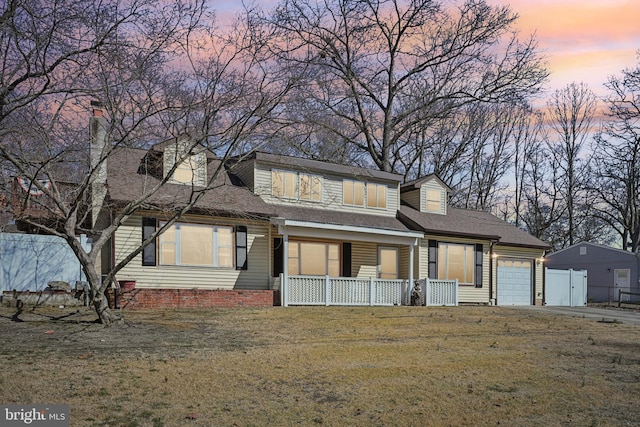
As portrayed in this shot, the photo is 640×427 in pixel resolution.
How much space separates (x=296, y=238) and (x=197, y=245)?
13.8 ft

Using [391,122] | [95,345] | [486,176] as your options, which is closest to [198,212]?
[95,345]

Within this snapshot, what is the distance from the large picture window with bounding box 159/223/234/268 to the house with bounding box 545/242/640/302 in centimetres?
2370

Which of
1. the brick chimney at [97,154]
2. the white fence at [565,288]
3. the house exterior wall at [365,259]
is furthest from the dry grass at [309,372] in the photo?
the white fence at [565,288]

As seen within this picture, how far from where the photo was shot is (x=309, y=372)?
986cm

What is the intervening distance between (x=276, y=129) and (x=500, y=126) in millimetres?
33193

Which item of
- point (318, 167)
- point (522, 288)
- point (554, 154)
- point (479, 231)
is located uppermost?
point (554, 154)

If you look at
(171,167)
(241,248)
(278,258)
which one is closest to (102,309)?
(171,167)

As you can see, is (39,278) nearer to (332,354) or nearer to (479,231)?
(332,354)

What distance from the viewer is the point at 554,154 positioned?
4681 cm

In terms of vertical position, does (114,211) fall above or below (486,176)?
below

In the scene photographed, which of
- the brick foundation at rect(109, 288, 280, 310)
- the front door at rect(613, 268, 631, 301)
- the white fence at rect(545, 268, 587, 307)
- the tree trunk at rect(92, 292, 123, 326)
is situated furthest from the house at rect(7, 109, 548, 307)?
the front door at rect(613, 268, 631, 301)

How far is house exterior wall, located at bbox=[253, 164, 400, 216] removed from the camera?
22375mm

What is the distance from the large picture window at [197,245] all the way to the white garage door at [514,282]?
13.8 m

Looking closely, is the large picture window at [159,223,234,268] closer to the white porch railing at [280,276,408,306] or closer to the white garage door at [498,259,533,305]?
the white porch railing at [280,276,408,306]
